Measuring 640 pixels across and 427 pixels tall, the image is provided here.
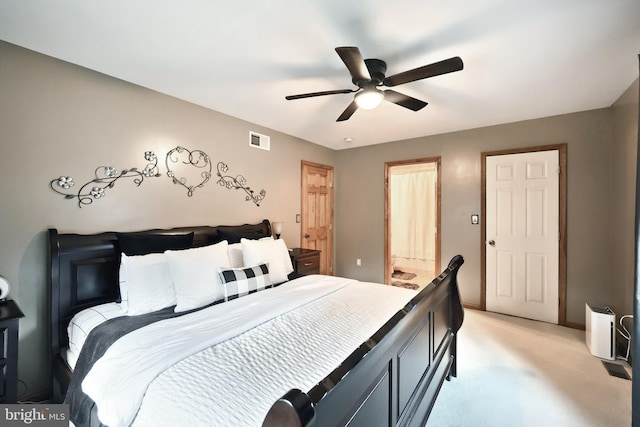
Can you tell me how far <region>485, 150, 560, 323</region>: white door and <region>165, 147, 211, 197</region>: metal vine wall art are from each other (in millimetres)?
3687

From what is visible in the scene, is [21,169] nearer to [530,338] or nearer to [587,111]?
[530,338]

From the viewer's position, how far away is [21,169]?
200cm

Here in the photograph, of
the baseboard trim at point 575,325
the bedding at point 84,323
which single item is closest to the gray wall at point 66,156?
the bedding at point 84,323

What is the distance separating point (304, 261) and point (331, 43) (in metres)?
2.53

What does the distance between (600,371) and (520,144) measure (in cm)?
258

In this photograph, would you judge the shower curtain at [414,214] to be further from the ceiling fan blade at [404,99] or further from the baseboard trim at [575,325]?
the ceiling fan blade at [404,99]

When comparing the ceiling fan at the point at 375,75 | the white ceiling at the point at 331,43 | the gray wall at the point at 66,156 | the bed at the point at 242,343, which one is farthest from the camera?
the gray wall at the point at 66,156

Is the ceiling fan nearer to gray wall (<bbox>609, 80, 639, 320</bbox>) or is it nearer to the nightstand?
gray wall (<bbox>609, 80, 639, 320</bbox>)

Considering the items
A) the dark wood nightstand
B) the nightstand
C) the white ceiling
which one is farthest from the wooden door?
the nightstand

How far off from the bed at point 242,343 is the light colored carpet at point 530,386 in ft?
0.68

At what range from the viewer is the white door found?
11.2 feet

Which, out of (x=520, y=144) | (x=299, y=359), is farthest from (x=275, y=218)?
(x=520, y=144)

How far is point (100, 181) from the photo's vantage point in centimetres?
236

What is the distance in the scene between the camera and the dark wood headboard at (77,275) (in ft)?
6.53
